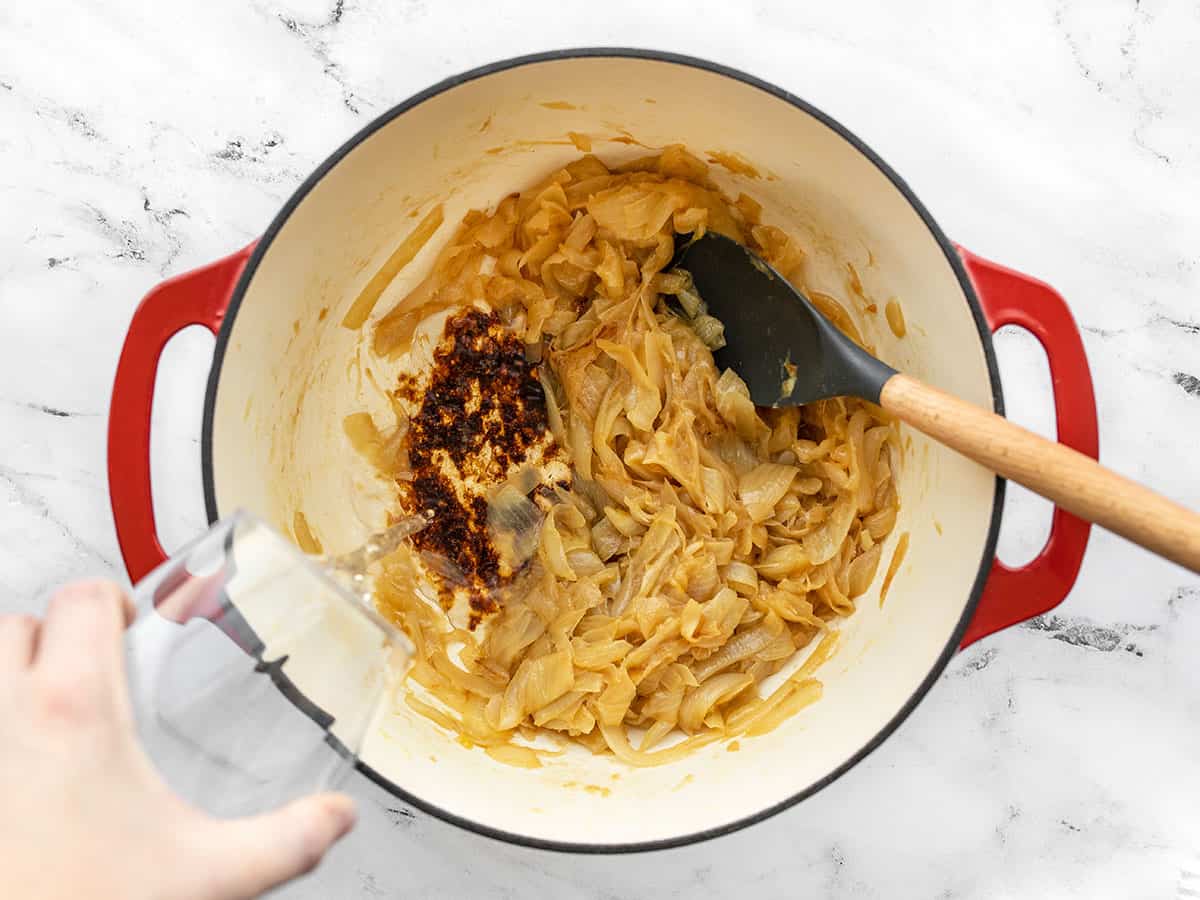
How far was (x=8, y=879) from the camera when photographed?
39.2 inches

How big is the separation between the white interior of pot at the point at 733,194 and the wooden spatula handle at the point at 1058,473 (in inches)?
4.4

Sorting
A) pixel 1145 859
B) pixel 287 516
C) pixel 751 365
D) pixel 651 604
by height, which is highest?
pixel 751 365

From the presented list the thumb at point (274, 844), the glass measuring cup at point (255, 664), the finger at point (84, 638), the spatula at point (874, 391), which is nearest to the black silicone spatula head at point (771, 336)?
the spatula at point (874, 391)

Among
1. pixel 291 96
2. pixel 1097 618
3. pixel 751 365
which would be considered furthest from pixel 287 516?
pixel 1097 618

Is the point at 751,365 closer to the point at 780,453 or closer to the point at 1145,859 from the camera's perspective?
the point at 780,453

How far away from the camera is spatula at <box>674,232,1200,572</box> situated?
1.41 m

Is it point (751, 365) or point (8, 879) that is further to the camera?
point (751, 365)

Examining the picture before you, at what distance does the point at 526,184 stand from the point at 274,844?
4.62 ft

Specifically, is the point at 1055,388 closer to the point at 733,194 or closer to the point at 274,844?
the point at 733,194

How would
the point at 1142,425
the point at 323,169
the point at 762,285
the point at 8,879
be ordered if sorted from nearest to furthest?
the point at 8,879, the point at 323,169, the point at 762,285, the point at 1142,425

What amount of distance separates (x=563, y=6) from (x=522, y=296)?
1.87 feet

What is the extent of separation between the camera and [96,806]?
1048 millimetres

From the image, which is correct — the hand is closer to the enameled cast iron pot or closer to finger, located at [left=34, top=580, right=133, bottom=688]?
finger, located at [left=34, top=580, right=133, bottom=688]

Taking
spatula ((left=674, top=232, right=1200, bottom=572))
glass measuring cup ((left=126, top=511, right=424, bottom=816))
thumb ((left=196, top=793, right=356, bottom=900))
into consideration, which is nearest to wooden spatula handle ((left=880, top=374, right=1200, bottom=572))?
spatula ((left=674, top=232, right=1200, bottom=572))
